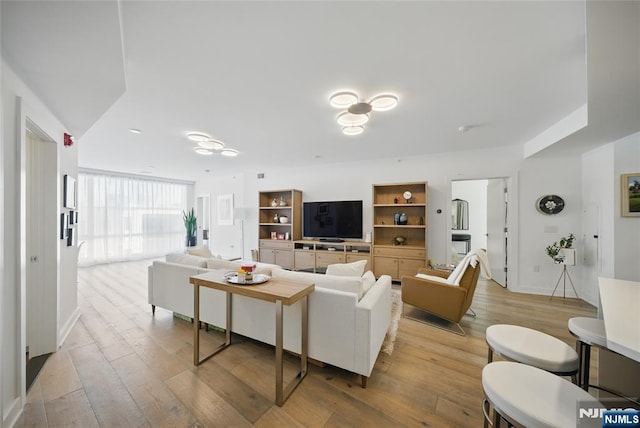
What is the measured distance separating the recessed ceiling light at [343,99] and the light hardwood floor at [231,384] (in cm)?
249

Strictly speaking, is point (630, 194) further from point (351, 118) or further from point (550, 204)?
point (351, 118)

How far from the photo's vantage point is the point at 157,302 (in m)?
3.00

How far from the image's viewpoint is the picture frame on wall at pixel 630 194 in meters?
2.89

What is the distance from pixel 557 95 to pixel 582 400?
2.71 metres

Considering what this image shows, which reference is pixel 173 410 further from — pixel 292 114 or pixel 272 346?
pixel 292 114

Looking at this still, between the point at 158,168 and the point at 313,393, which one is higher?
the point at 158,168

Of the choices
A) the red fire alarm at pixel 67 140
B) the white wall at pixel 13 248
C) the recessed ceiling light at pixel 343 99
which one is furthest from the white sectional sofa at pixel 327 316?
the red fire alarm at pixel 67 140

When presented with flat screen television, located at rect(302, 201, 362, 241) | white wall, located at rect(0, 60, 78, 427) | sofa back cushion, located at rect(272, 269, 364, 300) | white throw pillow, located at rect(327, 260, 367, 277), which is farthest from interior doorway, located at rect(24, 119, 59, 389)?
flat screen television, located at rect(302, 201, 362, 241)

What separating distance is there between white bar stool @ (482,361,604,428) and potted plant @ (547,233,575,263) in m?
3.74

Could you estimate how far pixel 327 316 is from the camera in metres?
1.88

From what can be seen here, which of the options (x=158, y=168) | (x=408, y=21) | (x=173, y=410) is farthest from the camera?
(x=158, y=168)

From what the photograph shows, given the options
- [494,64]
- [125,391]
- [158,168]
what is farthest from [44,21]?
[158,168]

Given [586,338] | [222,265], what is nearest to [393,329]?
[586,338]

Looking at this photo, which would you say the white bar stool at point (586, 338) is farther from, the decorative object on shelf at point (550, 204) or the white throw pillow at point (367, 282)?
the decorative object on shelf at point (550, 204)
